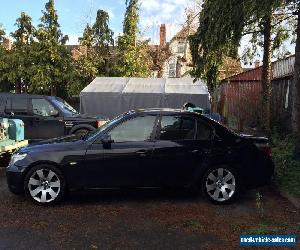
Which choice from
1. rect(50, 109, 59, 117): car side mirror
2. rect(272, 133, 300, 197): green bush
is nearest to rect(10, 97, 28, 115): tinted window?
rect(50, 109, 59, 117): car side mirror

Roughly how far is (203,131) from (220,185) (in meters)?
0.94

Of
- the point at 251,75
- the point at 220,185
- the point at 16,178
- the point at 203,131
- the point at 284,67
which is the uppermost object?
the point at 251,75

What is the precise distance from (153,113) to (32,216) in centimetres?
253

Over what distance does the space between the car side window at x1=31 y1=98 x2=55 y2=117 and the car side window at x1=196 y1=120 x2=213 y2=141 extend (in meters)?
7.44

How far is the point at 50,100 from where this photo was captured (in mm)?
13836

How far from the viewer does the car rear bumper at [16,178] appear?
7016 millimetres

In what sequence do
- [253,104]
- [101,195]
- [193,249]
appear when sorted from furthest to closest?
[253,104] → [101,195] → [193,249]

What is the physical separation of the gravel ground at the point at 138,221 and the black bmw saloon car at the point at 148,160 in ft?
1.06

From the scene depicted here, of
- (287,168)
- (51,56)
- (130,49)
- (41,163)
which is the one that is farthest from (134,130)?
(130,49)

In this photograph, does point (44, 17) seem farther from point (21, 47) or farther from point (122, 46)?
point (122, 46)

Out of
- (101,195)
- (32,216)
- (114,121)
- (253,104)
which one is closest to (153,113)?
(114,121)

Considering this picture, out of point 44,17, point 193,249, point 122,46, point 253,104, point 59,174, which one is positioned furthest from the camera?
point 122,46

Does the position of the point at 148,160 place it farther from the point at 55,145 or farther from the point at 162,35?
the point at 162,35

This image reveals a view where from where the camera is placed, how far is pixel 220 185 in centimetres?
716
